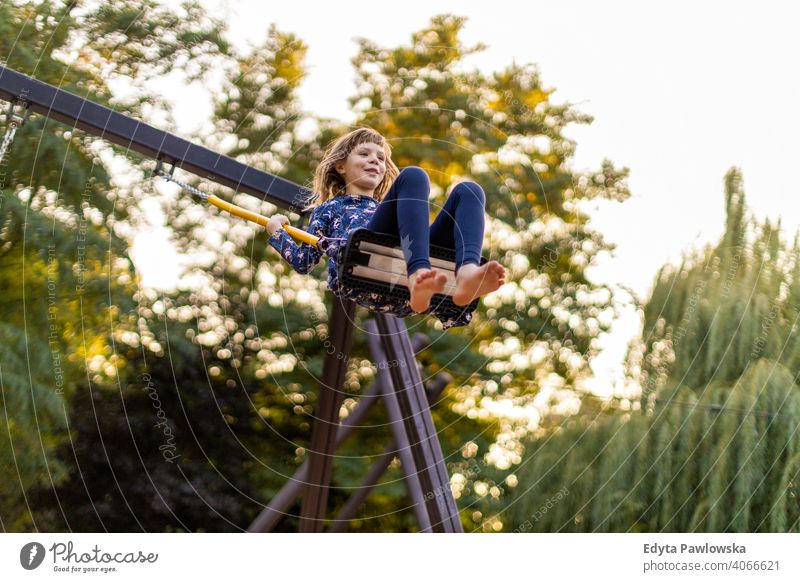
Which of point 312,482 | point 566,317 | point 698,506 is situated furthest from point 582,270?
point 312,482

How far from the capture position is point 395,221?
4953 millimetres

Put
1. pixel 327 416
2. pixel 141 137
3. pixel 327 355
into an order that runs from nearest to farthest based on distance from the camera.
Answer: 1. pixel 141 137
2. pixel 327 355
3. pixel 327 416

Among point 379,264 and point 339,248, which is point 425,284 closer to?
point 379,264

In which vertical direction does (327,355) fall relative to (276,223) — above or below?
below

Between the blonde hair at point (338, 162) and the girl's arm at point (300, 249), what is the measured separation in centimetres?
32

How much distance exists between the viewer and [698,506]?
8625mm

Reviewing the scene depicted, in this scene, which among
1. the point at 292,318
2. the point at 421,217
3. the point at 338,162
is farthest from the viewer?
the point at 292,318

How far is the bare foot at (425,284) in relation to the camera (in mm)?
4280

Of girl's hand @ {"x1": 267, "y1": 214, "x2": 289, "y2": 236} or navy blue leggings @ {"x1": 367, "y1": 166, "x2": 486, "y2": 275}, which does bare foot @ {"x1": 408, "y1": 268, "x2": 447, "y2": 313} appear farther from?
girl's hand @ {"x1": 267, "y1": 214, "x2": 289, "y2": 236}

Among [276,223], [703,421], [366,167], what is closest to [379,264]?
[276,223]

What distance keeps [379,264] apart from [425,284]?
610 mm
